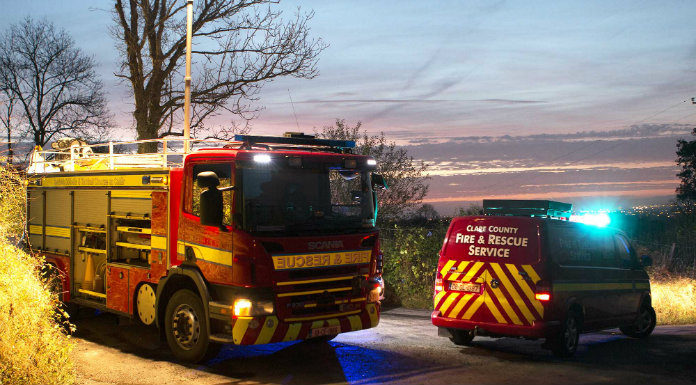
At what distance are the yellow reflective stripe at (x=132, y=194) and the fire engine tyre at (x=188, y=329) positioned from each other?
1625mm

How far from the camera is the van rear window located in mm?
9718

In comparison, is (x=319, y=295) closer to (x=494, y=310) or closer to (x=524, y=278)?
(x=494, y=310)

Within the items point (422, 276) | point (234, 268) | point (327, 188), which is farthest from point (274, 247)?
point (422, 276)

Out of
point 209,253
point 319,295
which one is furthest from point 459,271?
point 209,253

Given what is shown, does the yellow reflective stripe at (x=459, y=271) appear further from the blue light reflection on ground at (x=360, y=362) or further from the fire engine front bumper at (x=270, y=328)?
the fire engine front bumper at (x=270, y=328)

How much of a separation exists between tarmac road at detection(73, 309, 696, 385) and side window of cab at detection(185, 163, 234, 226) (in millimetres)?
1957

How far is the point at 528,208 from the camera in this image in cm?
1028

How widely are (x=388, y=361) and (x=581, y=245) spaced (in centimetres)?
344

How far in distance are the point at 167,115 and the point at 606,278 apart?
1768cm

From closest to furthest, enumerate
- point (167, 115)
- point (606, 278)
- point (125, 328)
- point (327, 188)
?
point (327, 188) < point (606, 278) < point (125, 328) < point (167, 115)

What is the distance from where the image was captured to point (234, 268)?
27.3 ft

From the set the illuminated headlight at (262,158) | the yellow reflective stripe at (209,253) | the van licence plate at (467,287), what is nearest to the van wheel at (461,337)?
the van licence plate at (467,287)

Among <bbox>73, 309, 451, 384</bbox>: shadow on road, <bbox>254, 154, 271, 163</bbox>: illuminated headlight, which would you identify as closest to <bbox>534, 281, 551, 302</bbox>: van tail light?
<bbox>73, 309, 451, 384</bbox>: shadow on road

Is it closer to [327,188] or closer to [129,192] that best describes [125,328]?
[129,192]
